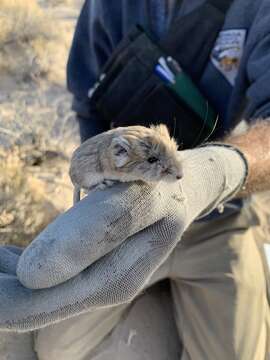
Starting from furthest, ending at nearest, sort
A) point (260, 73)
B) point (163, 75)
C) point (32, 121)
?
point (32, 121) → point (163, 75) → point (260, 73)

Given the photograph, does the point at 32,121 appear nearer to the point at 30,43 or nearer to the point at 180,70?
the point at 30,43

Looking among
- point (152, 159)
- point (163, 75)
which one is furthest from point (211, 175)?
point (163, 75)

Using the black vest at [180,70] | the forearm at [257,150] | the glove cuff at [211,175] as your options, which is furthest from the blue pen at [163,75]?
the glove cuff at [211,175]

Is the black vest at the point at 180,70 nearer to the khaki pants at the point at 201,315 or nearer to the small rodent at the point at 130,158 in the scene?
the khaki pants at the point at 201,315

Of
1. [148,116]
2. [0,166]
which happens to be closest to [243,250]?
[148,116]

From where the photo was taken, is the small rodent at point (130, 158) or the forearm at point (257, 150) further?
the forearm at point (257, 150)
